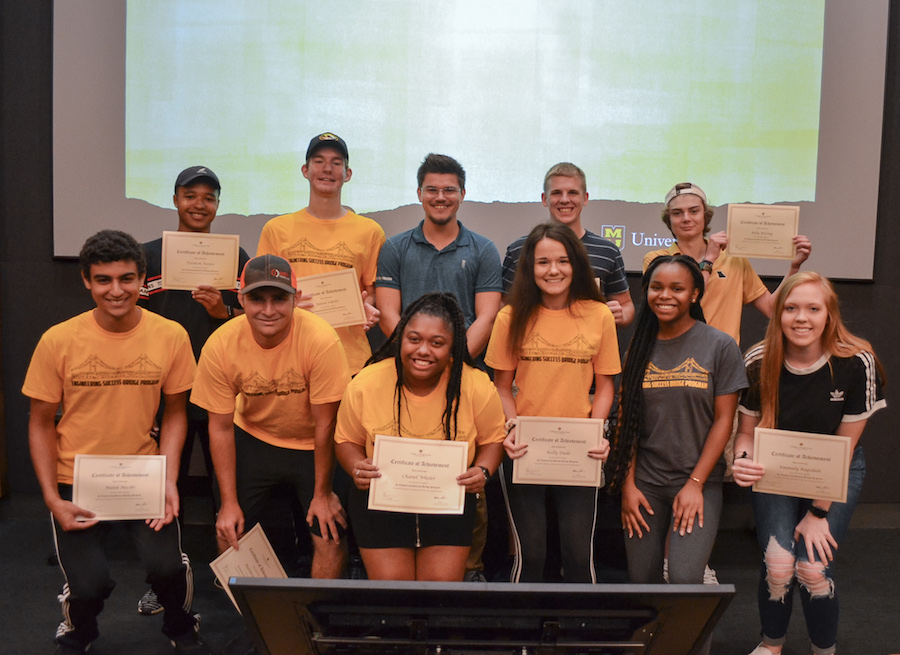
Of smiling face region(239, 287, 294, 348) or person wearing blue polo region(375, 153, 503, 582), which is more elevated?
person wearing blue polo region(375, 153, 503, 582)

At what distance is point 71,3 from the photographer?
13.7 feet

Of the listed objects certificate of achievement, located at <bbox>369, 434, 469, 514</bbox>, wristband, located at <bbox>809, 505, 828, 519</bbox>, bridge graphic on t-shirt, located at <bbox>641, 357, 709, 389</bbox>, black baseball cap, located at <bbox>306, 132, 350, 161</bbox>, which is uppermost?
black baseball cap, located at <bbox>306, 132, 350, 161</bbox>

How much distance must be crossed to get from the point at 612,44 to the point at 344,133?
1.78 metres

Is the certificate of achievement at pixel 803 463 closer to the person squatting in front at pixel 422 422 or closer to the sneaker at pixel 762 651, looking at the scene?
the sneaker at pixel 762 651

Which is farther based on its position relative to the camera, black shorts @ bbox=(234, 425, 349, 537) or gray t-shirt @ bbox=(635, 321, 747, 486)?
black shorts @ bbox=(234, 425, 349, 537)

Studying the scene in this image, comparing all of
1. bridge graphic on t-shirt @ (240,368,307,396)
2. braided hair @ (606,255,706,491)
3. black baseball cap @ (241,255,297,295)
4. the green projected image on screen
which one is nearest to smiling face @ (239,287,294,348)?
black baseball cap @ (241,255,297,295)

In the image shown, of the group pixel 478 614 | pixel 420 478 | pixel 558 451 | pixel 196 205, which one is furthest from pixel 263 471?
pixel 478 614

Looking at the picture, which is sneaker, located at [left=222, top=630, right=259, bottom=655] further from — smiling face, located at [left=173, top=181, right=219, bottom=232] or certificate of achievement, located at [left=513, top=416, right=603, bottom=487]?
smiling face, located at [left=173, top=181, right=219, bottom=232]

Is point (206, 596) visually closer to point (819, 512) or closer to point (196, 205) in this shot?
point (196, 205)

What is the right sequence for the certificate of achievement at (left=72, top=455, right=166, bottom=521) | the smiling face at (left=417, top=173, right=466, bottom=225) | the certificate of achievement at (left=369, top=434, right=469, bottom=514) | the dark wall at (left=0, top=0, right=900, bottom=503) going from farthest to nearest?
the dark wall at (left=0, top=0, right=900, bottom=503), the smiling face at (left=417, top=173, right=466, bottom=225), the certificate of achievement at (left=72, top=455, right=166, bottom=521), the certificate of achievement at (left=369, top=434, right=469, bottom=514)

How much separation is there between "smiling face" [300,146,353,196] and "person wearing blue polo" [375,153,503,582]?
42 cm

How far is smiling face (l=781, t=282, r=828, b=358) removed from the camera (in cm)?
264

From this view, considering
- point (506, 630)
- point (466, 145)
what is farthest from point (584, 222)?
point (506, 630)

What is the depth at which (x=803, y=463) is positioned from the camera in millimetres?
2543
